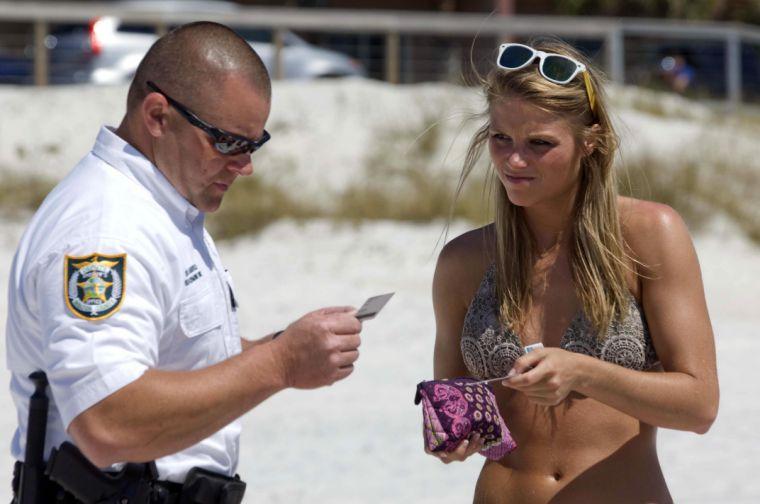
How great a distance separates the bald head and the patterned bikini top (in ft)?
2.38

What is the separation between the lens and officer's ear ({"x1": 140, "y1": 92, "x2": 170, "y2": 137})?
8.28 ft

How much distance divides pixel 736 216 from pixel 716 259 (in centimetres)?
95

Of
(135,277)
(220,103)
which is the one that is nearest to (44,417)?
(135,277)

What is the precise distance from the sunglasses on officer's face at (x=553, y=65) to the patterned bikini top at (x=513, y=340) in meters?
0.48

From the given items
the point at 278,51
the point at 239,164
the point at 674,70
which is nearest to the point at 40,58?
the point at 278,51

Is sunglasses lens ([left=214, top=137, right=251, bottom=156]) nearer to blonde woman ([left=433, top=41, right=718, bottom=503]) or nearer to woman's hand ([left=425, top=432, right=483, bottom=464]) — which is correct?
blonde woman ([left=433, top=41, right=718, bottom=503])

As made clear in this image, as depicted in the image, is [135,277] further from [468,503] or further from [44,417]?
[468,503]

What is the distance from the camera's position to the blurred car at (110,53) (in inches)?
540

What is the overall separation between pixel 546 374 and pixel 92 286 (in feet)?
3.15

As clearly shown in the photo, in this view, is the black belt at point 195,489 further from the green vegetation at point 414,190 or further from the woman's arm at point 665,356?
the green vegetation at point 414,190

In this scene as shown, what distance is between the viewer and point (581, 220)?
286 cm

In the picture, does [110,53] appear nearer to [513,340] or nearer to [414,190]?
[414,190]

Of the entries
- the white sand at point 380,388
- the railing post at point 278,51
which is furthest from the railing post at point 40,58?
the white sand at point 380,388

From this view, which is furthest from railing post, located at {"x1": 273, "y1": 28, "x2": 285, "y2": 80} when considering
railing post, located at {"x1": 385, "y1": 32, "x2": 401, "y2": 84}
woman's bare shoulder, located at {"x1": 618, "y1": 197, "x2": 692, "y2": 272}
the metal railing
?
woman's bare shoulder, located at {"x1": 618, "y1": 197, "x2": 692, "y2": 272}
